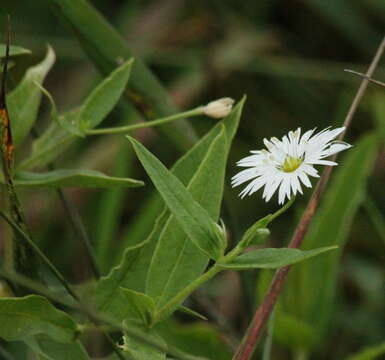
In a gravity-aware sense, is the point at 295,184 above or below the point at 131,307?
above

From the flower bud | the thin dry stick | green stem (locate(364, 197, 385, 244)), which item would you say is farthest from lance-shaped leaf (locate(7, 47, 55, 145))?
green stem (locate(364, 197, 385, 244))

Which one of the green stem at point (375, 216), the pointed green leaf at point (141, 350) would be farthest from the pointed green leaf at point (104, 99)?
the green stem at point (375, 216)

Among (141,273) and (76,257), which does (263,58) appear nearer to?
(76,257)

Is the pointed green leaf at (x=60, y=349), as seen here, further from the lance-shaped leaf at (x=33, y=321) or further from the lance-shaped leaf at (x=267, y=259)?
the lance-shaped leaf at (x=267, y=259)

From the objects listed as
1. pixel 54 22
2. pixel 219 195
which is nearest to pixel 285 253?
pixel 219 195

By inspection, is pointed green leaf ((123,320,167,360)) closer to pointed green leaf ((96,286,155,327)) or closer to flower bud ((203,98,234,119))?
pointed green leaf ((96,286,155,327))

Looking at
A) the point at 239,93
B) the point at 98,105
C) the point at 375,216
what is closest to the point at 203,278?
the point at 98,105

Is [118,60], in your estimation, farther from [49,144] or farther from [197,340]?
[197,340]
